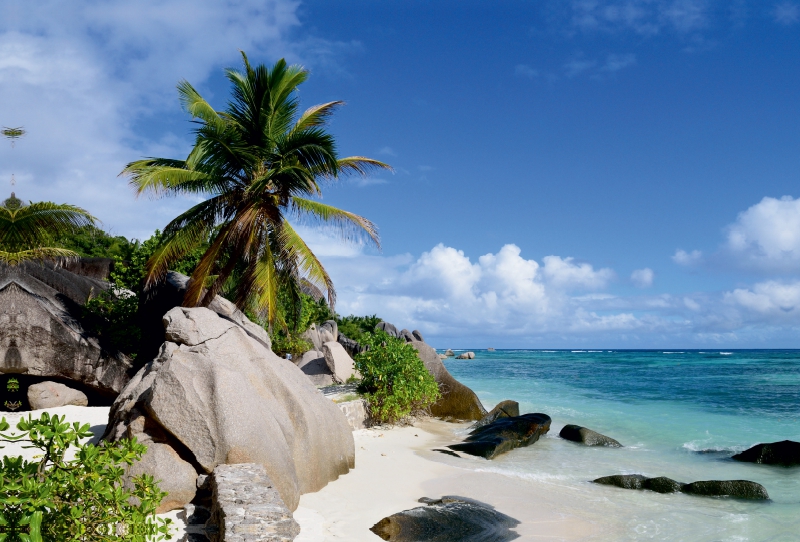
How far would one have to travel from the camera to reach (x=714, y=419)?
69.9 ft

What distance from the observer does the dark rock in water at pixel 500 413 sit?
1732cm

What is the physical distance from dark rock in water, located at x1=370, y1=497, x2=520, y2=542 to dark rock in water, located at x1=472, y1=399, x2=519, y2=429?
854 centimetres

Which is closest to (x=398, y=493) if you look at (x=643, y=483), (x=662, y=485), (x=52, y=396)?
(x=643, y=483)

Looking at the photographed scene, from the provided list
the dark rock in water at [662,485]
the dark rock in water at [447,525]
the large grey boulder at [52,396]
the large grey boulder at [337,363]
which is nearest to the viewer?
the dark rock in water at [447,525]

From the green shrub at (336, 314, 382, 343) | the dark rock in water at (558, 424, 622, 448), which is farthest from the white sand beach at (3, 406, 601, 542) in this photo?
the green shrub at (336, 314, 382, 343)

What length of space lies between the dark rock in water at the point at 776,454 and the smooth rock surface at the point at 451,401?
288 inches

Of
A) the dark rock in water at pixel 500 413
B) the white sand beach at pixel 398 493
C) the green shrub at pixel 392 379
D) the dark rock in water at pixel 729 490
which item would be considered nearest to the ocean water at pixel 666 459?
the dark rock in water at pixel 729 490

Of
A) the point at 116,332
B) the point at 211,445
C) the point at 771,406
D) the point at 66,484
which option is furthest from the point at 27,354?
the point at 771,406

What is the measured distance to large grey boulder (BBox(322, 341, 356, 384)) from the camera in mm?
22562

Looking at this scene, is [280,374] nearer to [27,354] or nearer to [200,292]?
[200,292]

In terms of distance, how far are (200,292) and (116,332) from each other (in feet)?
7.74

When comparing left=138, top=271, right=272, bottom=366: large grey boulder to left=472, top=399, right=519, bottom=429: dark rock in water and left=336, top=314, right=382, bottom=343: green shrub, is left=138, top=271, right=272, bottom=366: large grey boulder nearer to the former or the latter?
left=472, top=399, right=519, bottom=429: dark rock in water

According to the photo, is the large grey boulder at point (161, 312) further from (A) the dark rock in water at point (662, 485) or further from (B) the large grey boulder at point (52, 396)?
(A) the dark rock in water at point (662, 485)

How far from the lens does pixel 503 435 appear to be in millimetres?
14727
